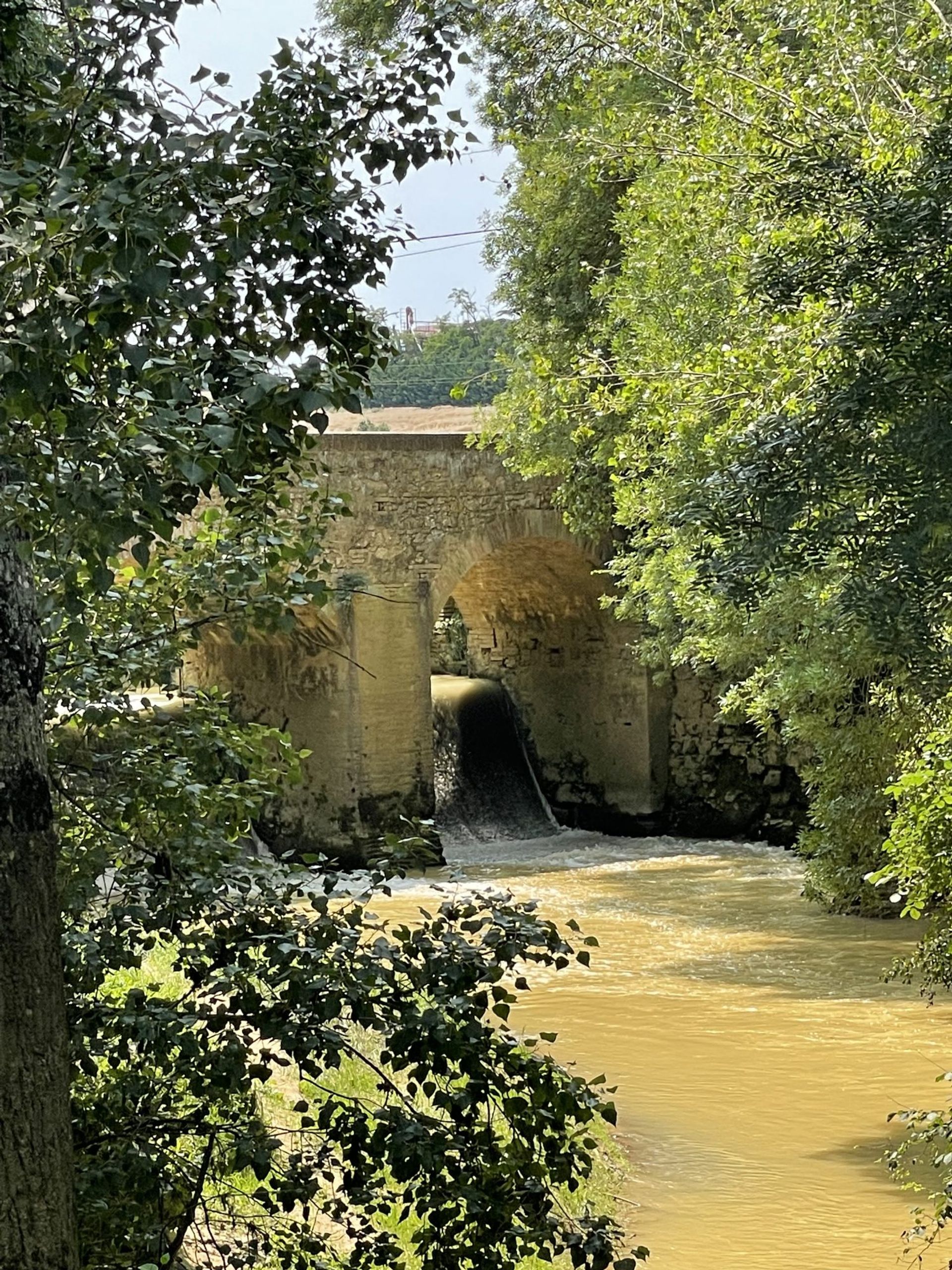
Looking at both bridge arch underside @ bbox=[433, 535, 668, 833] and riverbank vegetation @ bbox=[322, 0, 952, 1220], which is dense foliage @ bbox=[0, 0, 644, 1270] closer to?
riverbank vegetation @ bbox=[322, 0, 952, 1220]

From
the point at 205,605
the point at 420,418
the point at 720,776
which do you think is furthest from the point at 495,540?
the point at 420,418

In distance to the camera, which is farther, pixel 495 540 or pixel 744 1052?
pixel 495 540

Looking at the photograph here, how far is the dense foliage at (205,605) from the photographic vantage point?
5.57 ft

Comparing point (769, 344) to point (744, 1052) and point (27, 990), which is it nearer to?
point (744, 1052)

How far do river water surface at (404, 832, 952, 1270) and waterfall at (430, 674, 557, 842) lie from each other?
8.59 ft

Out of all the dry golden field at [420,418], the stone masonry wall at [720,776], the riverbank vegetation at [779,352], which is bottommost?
the stone masonry wall at [720,776]

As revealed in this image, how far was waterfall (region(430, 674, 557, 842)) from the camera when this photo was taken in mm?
16922

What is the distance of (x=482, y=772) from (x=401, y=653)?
10.6ft

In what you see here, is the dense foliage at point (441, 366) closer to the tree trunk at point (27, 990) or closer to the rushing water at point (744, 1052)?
the rushing water at point (744, 1052)

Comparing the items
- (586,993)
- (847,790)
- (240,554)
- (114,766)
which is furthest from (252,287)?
(847,790)

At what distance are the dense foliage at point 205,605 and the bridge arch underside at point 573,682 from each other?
12500mm

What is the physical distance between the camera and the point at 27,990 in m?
2.16

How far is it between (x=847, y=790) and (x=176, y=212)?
9.53 metres

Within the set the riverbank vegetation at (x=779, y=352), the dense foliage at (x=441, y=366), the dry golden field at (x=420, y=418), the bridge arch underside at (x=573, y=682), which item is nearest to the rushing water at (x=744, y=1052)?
the riverbank vegetation at (x=779, y=352)
